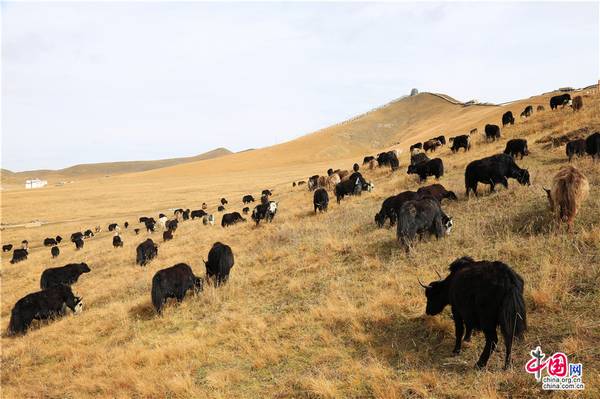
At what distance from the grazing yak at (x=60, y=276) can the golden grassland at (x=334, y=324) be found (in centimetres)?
165

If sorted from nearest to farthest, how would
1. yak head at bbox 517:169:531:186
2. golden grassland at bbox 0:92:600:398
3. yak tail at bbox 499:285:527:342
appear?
yak tail at bbox 499:285:527:342 < golden grassland at bbox 0:92:600:398 < yak head at bbox 517:169:531:186

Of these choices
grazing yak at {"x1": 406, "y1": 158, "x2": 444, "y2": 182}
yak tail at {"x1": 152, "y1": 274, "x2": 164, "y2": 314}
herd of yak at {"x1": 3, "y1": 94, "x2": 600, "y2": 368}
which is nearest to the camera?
herd of yak at {"x1": 3, "y1": 94, "x2": 600, "y2": 368}

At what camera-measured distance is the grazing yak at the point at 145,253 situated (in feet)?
57.5

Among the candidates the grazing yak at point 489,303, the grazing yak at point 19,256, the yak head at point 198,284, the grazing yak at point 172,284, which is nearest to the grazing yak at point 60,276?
the grazing yak at point 172,284

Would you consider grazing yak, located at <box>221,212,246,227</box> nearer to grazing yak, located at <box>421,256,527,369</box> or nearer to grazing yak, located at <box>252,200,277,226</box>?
grazing yak, located at <box>252,200,277,226</box>

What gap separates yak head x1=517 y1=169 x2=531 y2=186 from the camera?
41.6 ft

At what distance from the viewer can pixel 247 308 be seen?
362 inches

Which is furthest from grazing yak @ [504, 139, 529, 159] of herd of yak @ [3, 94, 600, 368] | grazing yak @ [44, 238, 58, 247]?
grazing yak @ [44, 238, 58, 247]

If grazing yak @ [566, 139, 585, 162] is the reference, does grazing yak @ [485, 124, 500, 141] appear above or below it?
above

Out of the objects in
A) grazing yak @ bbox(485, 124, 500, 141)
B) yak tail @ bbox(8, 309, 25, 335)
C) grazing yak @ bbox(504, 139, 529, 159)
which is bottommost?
yak tail @ bbox(8, 309, 25, 335)

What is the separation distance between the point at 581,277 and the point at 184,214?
32.8 metres

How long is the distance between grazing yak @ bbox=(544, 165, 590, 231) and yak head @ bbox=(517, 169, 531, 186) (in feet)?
12.9

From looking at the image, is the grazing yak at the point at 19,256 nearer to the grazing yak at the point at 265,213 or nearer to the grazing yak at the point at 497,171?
the grazing yak at the point at 265,213

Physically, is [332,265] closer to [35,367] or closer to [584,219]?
[584,219]
